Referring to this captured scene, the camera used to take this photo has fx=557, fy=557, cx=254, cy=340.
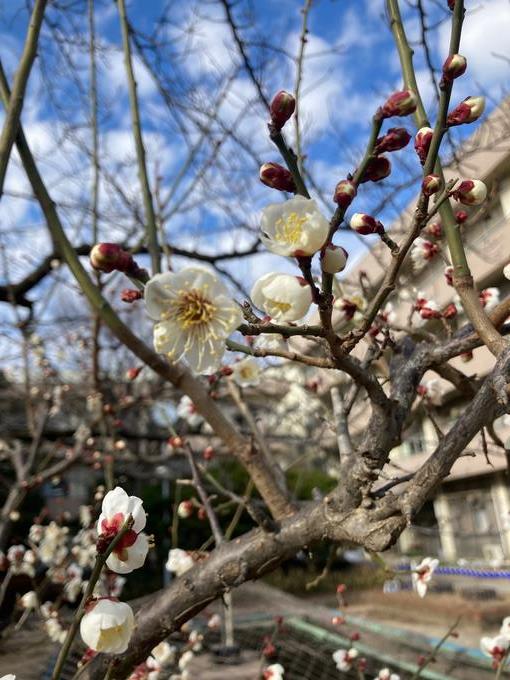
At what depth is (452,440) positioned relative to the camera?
47.0 inches

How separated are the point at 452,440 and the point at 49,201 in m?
1.41

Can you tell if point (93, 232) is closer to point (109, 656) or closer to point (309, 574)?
point (109, 656)

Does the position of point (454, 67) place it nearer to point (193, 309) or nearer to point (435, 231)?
point (193, 309)

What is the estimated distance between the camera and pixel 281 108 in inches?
32.5

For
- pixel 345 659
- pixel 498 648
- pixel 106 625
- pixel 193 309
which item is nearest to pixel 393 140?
pixel 193 309

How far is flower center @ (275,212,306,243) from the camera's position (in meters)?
0.79

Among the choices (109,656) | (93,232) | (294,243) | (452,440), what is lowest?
(109,656)

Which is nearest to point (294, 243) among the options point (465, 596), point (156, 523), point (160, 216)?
point (160, 216)

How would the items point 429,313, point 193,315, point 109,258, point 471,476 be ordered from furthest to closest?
point 471,476 < point 429,313 < point 193,315 < point 109,258

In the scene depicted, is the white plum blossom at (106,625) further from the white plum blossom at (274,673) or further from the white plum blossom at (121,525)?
the white plum blossom at (274,673)

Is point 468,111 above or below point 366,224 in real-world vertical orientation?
above

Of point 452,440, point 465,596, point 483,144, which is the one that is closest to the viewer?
point 452,440

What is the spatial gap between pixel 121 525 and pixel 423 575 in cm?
143

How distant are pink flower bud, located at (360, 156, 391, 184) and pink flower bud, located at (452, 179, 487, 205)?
0.16 meters
